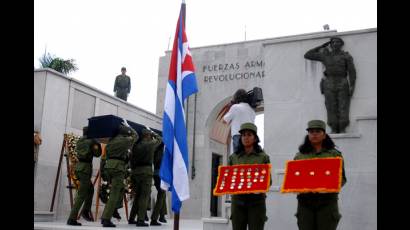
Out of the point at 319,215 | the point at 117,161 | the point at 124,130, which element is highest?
the point at 124,130

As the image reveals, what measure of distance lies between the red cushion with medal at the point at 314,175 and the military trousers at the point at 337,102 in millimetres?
2512

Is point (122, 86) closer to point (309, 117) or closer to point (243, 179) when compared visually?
point (309, 117)

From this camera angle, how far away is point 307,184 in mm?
4566

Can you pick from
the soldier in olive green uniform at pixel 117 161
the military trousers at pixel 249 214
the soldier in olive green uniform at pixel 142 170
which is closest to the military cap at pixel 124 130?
the soldier in olive green uniform at pixel 117 161

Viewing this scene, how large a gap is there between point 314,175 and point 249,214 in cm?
85

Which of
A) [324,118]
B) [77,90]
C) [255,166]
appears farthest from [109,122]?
[255,166]

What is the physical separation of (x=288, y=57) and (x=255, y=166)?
3.27 metres

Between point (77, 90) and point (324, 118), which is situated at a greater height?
point (77, 90)

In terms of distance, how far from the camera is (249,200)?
4.92 m

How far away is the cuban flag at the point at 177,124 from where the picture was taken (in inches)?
238

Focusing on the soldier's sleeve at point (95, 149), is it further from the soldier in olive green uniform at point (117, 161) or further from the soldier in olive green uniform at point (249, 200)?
the soldier in olive green uniform at point (249, 200)

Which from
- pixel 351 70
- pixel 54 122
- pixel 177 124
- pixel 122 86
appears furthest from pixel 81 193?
pixel 122 86

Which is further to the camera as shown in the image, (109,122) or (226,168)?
(109,122)
